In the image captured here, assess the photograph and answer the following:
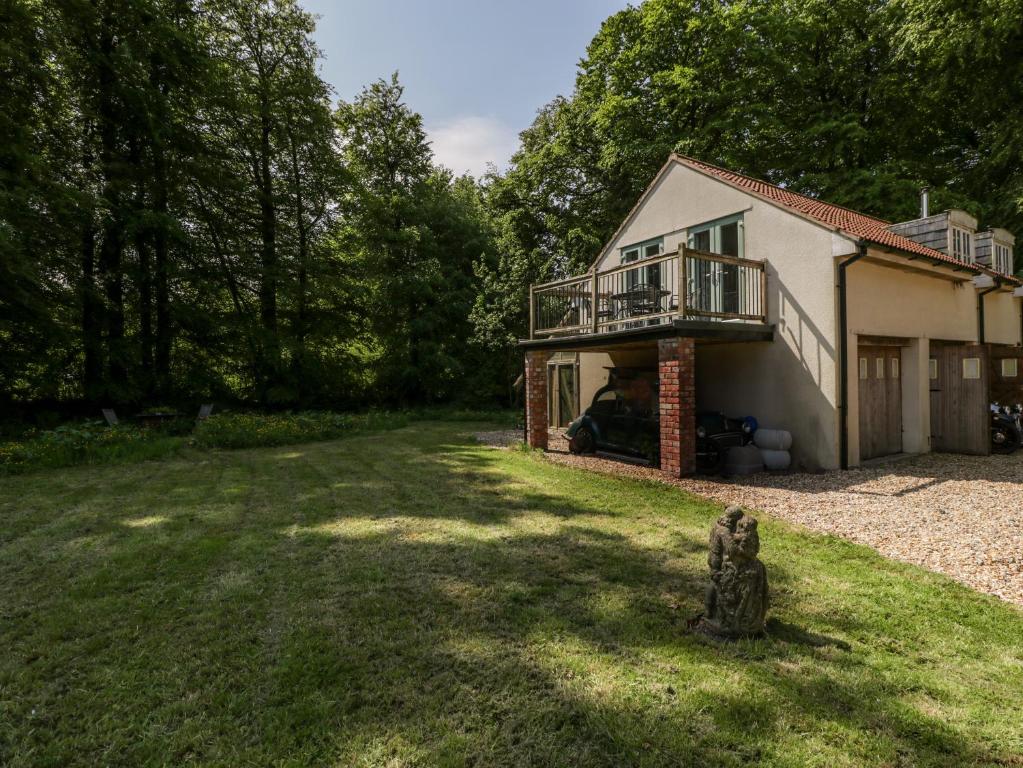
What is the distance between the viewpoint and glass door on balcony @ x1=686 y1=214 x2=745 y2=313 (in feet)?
30.5

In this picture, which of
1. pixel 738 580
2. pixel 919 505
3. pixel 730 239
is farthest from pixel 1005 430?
pixel 738 580

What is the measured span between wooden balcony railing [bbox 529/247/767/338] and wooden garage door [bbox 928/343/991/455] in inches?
163

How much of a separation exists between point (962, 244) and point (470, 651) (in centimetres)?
1359

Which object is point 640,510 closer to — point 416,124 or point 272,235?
point 272,235

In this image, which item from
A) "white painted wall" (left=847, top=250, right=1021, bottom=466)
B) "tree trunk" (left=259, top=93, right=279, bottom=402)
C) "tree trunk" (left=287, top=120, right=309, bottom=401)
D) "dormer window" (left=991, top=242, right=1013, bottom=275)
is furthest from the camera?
"tree trunk" (left=287, top=120, right=309, bottom=401)

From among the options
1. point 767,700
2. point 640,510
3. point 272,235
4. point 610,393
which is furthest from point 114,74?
point 767,700

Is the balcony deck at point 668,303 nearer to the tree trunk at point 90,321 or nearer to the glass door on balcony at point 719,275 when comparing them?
the glass door on balcony at point 719,275

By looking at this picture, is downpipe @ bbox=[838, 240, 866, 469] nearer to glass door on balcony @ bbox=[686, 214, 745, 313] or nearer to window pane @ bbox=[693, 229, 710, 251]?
glass door on balcony @ bbox=[686, 214, 745, 313]

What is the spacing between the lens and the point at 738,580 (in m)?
2.88

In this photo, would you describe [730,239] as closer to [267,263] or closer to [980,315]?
[980,315]

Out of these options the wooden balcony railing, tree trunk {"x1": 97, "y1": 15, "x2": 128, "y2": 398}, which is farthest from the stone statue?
tree trunk {"x1": 97, "y1": 15, "x2": 128, "y2": 398}

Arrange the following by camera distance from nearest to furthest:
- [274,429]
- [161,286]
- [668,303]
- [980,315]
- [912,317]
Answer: [912,317], [668,303], [980,315], [274,429], [161,286]

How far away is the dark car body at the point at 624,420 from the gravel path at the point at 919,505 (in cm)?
52

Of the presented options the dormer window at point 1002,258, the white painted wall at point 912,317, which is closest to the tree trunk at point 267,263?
the white painted wall at point 912,317
